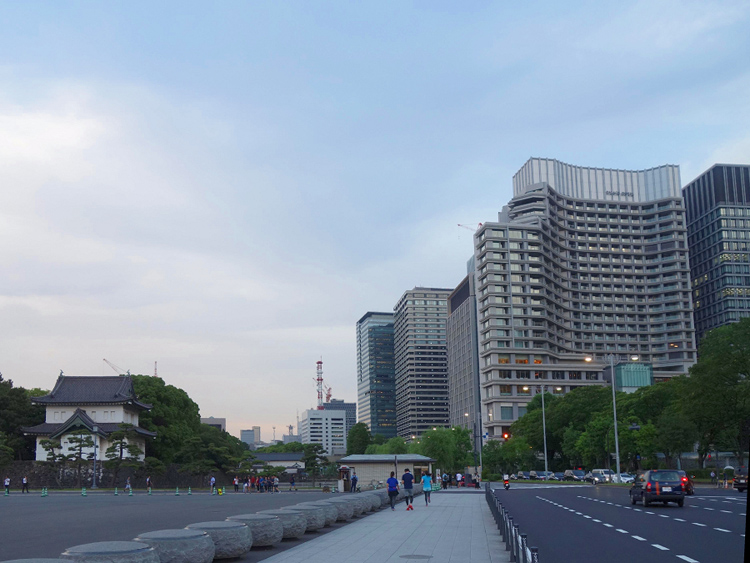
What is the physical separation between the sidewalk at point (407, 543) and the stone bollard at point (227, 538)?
0.68 m

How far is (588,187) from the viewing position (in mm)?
170125

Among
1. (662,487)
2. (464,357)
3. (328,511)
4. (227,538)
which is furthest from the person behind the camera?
(464,357)

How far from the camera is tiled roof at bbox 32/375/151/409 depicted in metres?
86.4

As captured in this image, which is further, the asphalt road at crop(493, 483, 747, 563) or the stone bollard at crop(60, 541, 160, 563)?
the asphalt road at crop(493, 483, 747, 563)

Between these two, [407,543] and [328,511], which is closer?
[407,543]

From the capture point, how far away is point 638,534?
69.1 feet

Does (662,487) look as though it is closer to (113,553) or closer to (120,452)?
(113,553)

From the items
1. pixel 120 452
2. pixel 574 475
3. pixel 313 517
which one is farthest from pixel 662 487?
pixel 120 452

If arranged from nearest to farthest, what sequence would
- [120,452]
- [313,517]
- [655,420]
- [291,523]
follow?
1. [291,523]
2. [313,517]
3. [120,452]
4. [655,420]

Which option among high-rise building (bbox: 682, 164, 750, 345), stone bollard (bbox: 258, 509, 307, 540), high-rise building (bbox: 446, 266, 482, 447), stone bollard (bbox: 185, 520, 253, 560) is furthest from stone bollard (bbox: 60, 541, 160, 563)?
high-rise building (bbox: 682, 164, 750, 345)

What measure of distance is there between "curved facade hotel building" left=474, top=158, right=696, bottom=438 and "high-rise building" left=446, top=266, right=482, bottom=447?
2312cm

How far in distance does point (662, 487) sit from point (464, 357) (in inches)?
5921

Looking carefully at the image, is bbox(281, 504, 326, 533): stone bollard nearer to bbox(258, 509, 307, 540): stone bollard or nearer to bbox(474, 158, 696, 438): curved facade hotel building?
bbox(258, 509, 307, 540): stone bollard

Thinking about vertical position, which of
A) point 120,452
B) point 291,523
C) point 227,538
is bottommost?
point 120,452
